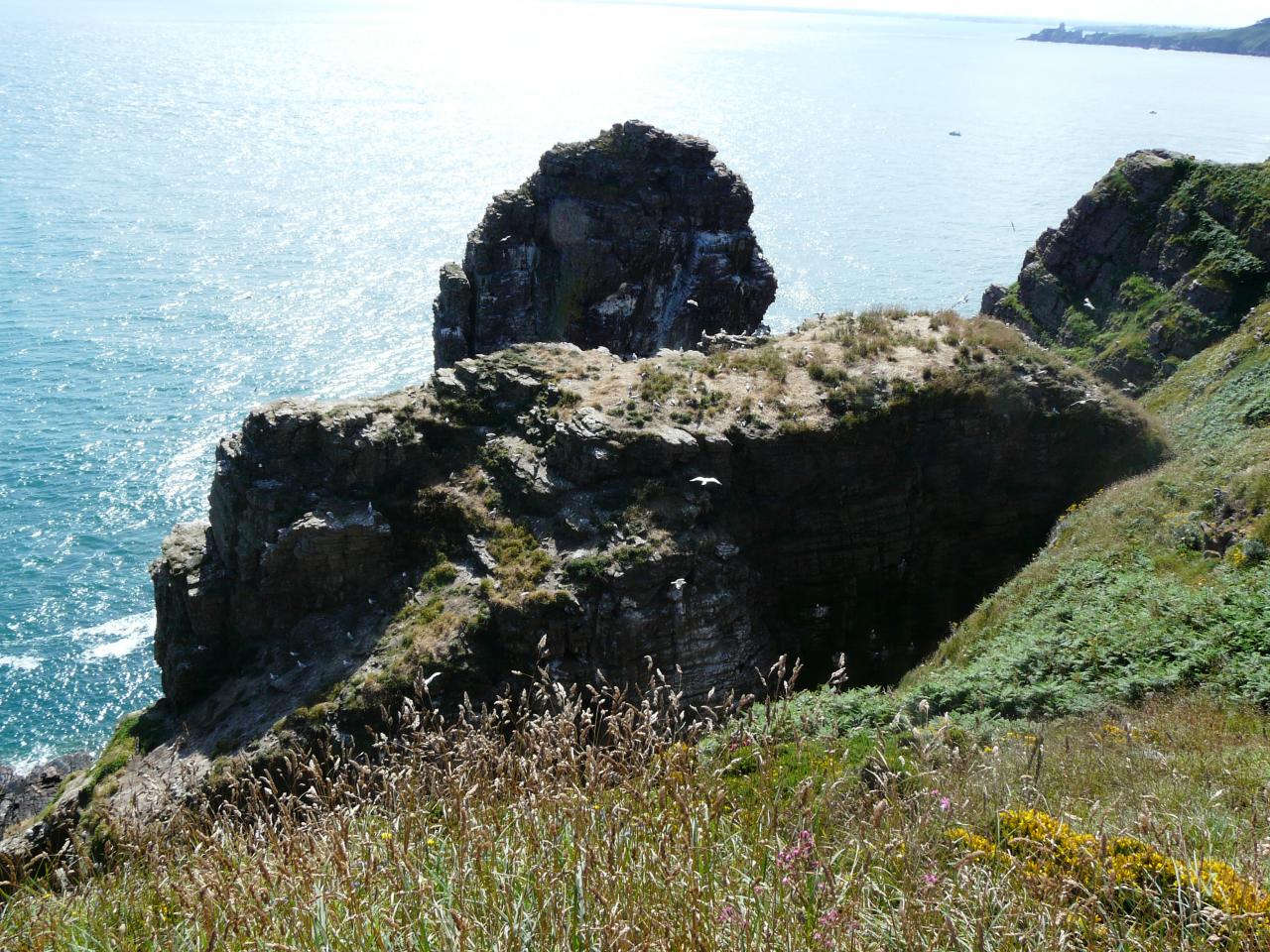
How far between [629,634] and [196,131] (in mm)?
142632

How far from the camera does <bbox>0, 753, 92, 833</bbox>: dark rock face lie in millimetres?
28750

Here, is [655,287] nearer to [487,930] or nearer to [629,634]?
[629,634]

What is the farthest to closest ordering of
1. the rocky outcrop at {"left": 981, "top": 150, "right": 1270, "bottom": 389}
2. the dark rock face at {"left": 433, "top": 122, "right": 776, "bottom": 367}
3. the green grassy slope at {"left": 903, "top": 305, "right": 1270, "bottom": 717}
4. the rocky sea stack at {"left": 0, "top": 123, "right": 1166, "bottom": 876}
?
the dark rock face at {"left": 433, "top": 122, "right": 776, "bottom": 367}, the rocky outcrop at {"left": 981, "top": 150, "right": 1270, "bottom": 389}, the rocky sea stack at {"left": 0, "top": 123, "right": 1166, "bottom": 876}, the green grassy slope at {"left": 903, "top": 305, "right": 1270, "bottom": 717}

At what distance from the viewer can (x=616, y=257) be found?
45219 mm

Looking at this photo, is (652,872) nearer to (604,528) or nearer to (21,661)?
(604,528)

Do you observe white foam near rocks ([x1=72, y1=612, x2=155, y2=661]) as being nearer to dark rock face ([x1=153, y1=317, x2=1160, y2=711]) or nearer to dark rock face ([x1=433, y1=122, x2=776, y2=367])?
dark rock face ([x1=153, y1=317, x2=1160, y2=711])

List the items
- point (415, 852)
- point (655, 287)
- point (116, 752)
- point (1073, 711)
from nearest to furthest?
point (415, 852) < point (1073, 711) < point (116, 752) < point (655, 287)

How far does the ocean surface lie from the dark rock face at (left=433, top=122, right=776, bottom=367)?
20990 millimetres

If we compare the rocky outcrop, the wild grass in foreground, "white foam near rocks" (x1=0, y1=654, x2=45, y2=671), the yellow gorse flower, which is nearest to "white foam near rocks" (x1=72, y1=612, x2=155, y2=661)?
"white foam near rocks" (x1=0, y1=654, x2=45, y2=671)

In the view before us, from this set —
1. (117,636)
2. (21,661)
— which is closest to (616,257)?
(117,636)

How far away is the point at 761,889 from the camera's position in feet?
17.2

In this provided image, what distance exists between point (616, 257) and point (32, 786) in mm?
31993

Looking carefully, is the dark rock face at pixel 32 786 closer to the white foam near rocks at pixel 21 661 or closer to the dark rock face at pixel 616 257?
the white foam near rocks at pixel 21 661

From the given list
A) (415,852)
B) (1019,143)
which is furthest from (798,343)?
(1019,143)
